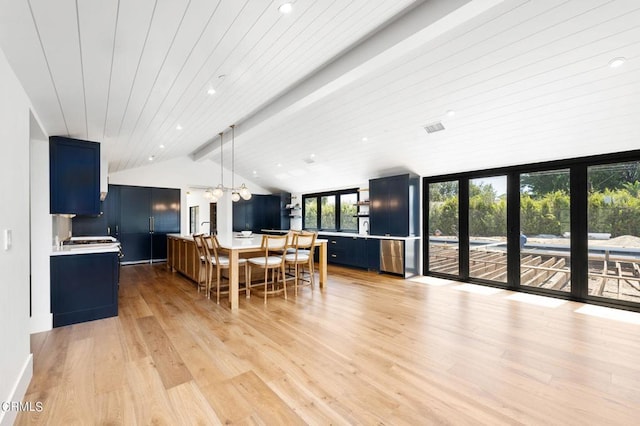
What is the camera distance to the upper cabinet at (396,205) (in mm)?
5879

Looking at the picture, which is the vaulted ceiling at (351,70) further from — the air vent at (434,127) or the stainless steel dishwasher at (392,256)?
the stainless steel dishwasher at (392,256)

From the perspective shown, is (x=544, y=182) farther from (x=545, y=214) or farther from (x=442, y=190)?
(x=442, y=190)

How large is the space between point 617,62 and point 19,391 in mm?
5120

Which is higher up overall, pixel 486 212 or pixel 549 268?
pixel 486 212

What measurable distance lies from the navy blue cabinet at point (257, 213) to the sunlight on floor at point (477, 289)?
19.4 feet

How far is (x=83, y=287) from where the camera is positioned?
3.31m

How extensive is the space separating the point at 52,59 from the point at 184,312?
285 centimetres

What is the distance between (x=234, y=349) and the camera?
2.61m

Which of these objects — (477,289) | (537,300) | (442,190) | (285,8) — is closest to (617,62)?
(285,8)

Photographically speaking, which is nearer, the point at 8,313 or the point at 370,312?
the point at 8,313

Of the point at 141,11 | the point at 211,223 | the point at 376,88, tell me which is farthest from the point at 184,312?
the point at 211,223

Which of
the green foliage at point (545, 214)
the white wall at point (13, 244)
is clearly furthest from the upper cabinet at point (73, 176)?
the green foliage at point (545, 214)

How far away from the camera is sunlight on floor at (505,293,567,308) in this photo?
4020mm

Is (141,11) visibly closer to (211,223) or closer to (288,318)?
(288,318)
